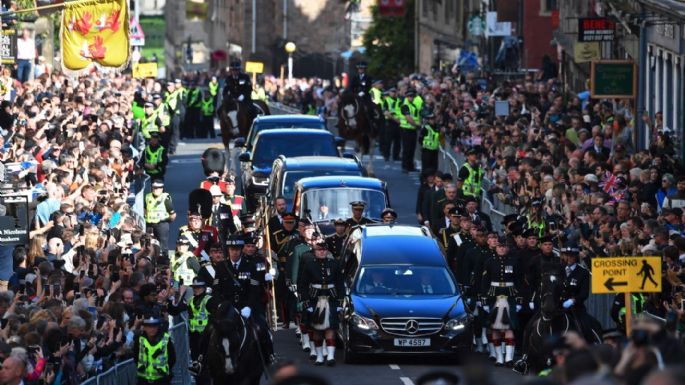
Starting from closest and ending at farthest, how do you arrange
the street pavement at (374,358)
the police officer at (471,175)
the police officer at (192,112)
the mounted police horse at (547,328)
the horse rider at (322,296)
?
1. the mounted police horse at (547,328)
2. the street pavement at (374,358)
3. the horse rider at (322,296)
4. the police officer at (471,175)
5. the police officer at (192,112)

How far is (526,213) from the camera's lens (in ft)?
108

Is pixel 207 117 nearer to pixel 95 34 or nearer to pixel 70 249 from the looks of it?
pixel 95 34

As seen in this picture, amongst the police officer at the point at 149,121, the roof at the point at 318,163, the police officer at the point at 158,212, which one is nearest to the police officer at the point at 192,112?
the police officer at the point at 149,121

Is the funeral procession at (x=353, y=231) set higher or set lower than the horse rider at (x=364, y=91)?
lower

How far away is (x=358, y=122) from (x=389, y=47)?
40820mm

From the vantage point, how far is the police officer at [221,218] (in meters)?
33.4

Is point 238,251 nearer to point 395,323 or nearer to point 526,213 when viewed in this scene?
point 395,323

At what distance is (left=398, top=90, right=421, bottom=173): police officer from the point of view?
47841 millimetres

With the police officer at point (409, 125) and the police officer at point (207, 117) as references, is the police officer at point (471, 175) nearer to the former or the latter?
the police officer at point (409, 125)

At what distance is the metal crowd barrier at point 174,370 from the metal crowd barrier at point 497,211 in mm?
5055

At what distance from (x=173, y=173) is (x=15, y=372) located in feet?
103

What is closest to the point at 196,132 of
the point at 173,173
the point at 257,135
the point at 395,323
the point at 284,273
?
the point at 173,173

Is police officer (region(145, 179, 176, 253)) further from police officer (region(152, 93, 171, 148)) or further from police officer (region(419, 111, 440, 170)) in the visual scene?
police officer (region(152, 93, 171, 148))

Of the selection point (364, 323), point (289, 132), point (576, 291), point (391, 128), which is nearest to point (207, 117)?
point (391, 128)
